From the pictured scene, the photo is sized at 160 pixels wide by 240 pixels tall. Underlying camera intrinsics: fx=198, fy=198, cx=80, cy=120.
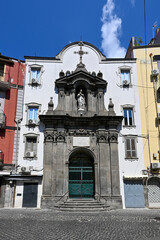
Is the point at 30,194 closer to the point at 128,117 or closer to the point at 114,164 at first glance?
the point at 114,164

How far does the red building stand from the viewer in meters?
16.6

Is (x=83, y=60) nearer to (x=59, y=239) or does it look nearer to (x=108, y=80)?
(x=108, y=80)

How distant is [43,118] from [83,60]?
7.69 m

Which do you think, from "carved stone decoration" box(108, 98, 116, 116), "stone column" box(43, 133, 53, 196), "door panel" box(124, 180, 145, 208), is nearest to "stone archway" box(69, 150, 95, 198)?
"stone column" box(43, 133, 53, 196)

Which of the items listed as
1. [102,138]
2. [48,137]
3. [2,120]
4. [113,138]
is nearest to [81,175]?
[102,138]

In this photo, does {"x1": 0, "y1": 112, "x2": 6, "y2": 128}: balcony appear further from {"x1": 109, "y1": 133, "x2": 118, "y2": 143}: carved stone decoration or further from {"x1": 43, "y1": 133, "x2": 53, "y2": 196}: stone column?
{"x1": 109, "y1": 133, "x2": 118, "y2": 143}: carved stone decoration

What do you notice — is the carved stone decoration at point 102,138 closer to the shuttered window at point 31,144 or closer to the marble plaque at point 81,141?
the marble plaque at point 81,141

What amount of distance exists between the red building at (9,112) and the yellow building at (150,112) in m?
11.6

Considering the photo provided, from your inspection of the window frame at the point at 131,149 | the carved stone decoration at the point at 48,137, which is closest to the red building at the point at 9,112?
the carved stone decoration at the point at 48,137

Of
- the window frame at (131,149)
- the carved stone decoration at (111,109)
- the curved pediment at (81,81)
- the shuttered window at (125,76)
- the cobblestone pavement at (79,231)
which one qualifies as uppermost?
the shuttered window at (125,76)

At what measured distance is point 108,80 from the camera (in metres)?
20.1

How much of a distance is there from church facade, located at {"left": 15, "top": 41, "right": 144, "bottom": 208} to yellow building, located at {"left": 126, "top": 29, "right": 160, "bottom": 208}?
0.66 meters

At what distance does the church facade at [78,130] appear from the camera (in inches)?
648

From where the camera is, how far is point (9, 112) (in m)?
18.2
